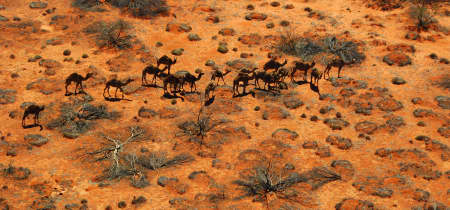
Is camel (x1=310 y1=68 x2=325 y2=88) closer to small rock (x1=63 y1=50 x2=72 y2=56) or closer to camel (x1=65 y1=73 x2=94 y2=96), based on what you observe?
camel (x1=65 y1=73 x2=94 y2=96)

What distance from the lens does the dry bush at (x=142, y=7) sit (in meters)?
49.8

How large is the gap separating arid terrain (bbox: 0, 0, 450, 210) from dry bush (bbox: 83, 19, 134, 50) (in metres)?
0.14

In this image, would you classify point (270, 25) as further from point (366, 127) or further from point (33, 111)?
point (33, 111)

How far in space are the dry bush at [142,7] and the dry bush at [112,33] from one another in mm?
2735

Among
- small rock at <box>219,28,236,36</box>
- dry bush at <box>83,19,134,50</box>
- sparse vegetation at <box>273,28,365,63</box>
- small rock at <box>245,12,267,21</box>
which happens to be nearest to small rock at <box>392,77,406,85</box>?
sparse vegetation at <box>273,28,365,63</box>

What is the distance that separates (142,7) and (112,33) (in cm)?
674

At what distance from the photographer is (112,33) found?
45.0 meters

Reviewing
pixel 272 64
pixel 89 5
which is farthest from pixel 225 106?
pixel 89 5

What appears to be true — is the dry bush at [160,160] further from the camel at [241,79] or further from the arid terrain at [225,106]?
the camel at [241,79]

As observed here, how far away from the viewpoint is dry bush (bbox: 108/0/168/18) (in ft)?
163

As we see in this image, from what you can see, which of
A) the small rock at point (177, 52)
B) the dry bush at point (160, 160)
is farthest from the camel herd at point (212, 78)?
the dry bush at point (160, 160)

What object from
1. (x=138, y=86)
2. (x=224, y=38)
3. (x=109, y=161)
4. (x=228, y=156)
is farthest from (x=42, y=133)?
(x=224, y=38)

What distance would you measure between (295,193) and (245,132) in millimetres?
6856

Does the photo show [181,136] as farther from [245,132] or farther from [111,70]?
[111,70]
